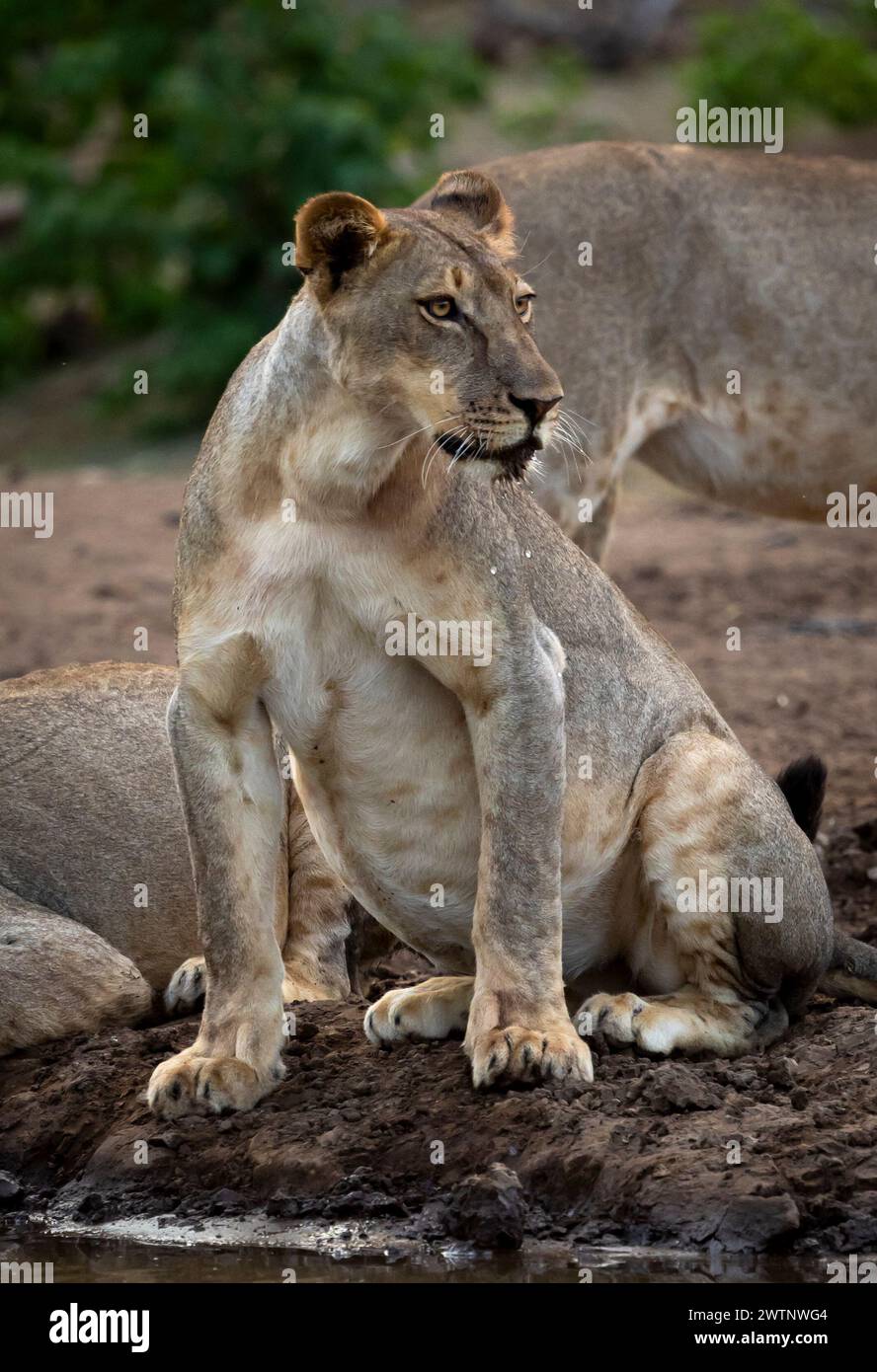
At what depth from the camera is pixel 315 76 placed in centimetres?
1819

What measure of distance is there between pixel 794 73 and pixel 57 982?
1572cm

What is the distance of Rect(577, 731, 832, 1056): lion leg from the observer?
5504 millimetres

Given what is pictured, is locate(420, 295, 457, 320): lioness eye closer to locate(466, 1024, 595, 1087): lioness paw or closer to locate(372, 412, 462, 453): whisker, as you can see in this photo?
locate(372, 412, 462, 453): whisker

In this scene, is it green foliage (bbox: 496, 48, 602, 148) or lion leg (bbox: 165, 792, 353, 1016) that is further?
green foliage (bbox: 496, 48, 602, 148)

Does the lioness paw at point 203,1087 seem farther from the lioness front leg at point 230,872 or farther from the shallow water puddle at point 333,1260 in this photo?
the shallow water puddle at point 333,1260

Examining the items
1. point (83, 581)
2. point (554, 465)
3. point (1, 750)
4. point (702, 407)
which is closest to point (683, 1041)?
point (1, 750)

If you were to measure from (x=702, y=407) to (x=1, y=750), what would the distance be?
314cm

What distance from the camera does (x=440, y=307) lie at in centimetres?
483

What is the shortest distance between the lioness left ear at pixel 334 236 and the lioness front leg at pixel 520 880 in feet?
3.14

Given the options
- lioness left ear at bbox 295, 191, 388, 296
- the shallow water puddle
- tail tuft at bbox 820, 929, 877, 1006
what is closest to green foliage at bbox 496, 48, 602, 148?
tail tuft at bbox 820, 929, 877, 1006

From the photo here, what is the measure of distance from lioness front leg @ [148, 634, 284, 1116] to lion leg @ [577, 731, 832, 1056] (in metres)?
0.83

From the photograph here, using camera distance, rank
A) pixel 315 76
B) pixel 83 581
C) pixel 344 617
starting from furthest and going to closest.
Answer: pixel 315 76, pixel 83 581, pixel 344 617

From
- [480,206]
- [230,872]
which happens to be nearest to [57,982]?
[230,872]

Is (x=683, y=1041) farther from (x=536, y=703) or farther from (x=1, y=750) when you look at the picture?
(x=1, y=750)
